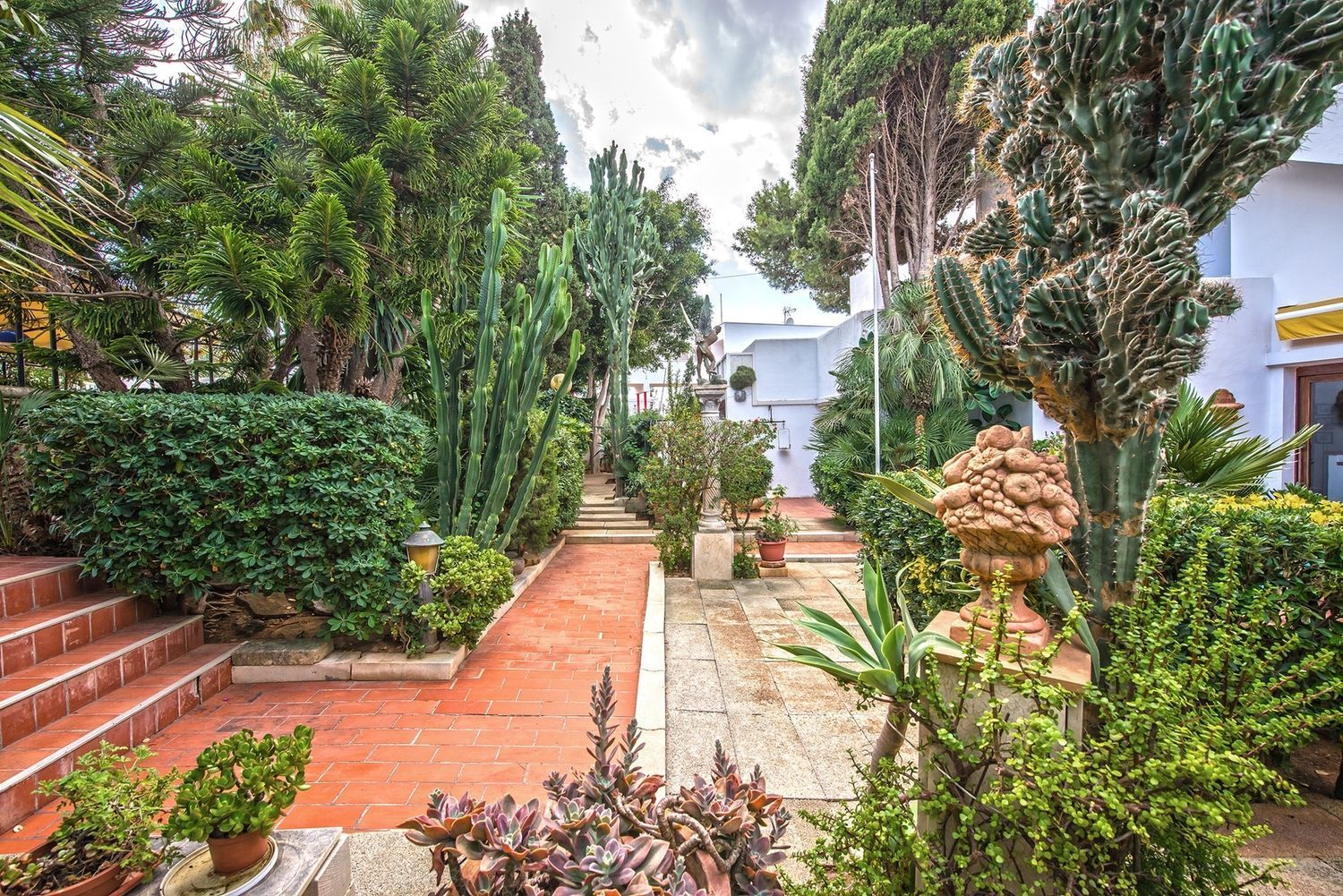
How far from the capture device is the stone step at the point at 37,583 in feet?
11.0

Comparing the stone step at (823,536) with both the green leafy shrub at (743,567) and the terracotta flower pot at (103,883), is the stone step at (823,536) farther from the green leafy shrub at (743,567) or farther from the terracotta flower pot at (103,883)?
the terracotta flower pot at (103,883)

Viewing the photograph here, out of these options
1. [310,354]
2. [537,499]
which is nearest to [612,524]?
[537,499]

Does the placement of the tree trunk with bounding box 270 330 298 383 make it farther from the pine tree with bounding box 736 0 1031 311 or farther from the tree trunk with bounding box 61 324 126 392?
the pine tree with bounding box 736 0 1031 311

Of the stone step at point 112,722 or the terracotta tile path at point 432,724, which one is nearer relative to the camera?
the stone step at point 112,722

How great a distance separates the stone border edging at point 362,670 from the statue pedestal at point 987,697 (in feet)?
11.8

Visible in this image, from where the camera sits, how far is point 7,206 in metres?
3.54

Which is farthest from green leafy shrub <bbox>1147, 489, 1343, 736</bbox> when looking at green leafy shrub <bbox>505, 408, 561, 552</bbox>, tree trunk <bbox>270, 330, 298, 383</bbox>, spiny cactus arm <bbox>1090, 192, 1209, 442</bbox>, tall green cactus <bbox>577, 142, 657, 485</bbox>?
tall green cactus <bbox>577, 142, 657, 485</bbox>

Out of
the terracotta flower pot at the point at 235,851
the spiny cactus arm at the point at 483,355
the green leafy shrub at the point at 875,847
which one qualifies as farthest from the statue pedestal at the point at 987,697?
the spiny cactus arm at the point at 483,355

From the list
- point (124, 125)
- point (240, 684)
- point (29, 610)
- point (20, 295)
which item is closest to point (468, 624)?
point (240, 684)

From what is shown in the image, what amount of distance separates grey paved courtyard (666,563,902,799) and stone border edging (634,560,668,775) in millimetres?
64

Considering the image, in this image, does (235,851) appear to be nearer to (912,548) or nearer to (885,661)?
(885,661)

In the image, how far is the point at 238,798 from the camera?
62.1 inches

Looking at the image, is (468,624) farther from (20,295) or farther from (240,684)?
(20,295)

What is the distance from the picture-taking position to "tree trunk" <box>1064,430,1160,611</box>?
200 cm
